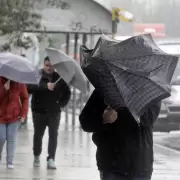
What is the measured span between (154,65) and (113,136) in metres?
0.66

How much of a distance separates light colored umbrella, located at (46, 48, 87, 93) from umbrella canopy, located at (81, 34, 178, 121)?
5.58 m

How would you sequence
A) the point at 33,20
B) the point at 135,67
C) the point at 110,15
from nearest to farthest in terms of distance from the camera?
the point at 135,67 < the point at 33,20 < the point at 110,15

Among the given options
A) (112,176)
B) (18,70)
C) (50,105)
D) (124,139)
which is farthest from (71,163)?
(124,139)

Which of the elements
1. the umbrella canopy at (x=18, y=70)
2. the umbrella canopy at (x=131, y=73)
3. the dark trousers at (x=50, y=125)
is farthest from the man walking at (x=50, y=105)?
the umbrella canopy at (x=131, y=73)

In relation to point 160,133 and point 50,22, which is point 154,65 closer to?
point 50,22

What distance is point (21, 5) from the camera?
49.4 ft

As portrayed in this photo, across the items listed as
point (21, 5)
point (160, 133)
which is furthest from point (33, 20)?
point (160, 133)

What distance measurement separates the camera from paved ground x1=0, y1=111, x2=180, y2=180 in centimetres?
1019

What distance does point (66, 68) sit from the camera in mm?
11422

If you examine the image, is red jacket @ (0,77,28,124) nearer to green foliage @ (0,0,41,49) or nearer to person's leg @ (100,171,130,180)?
green foliage @ (0,0,41,49)

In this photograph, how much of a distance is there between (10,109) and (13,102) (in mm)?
134

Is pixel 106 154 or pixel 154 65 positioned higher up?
pixel 154 65

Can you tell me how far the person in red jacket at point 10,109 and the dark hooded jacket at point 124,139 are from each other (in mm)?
4902

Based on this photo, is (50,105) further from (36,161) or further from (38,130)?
(36,161)
